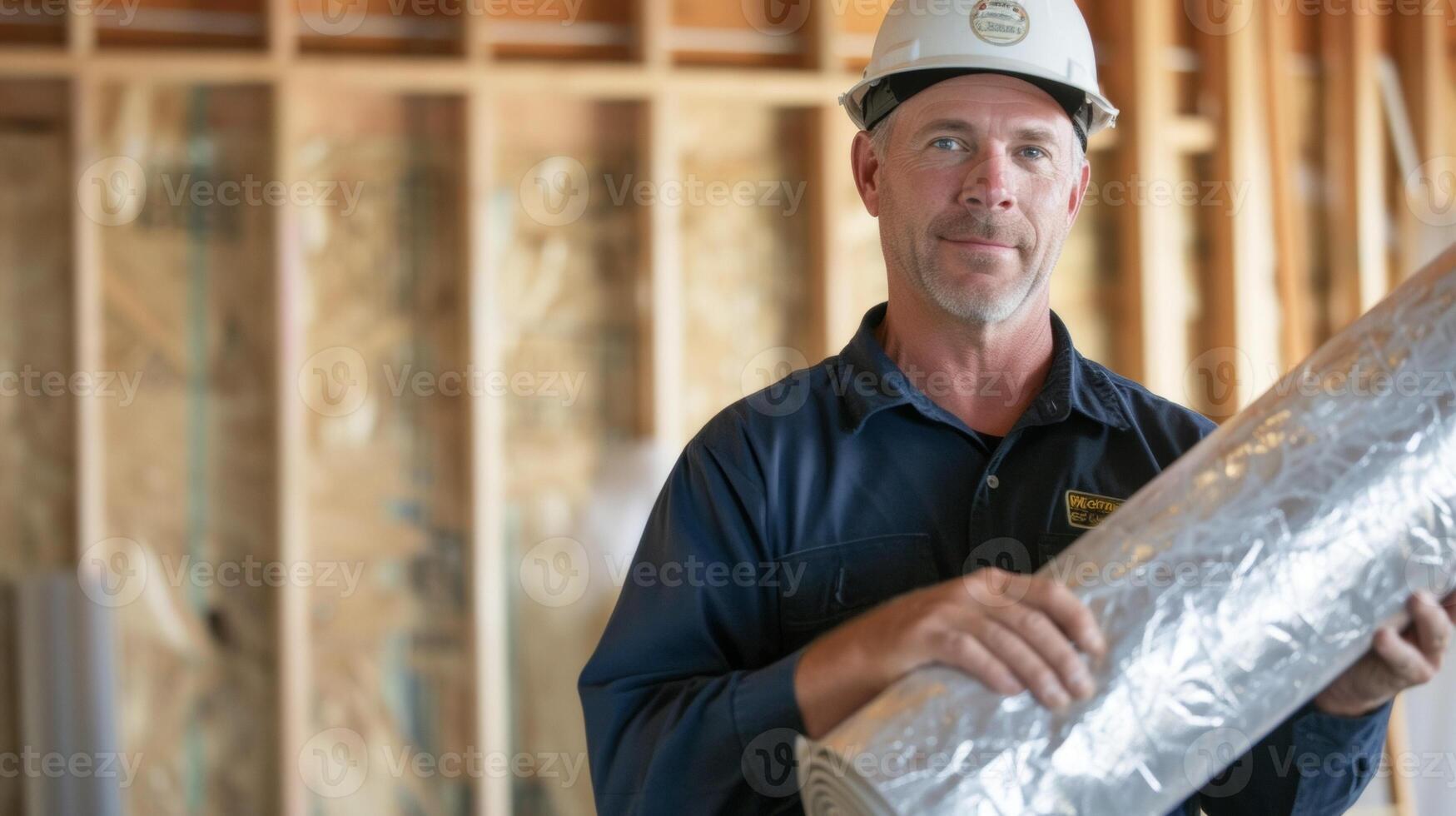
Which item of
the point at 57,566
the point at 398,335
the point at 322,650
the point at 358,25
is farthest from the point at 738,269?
the point at 57,566

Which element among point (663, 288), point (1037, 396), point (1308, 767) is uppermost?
point (663, 288)

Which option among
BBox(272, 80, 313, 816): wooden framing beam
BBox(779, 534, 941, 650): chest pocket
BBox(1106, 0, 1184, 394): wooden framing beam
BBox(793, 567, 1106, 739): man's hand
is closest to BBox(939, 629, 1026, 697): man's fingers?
BBox(793, 567, 1106, 739): man's hand

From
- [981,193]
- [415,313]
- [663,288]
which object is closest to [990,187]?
[981,193]

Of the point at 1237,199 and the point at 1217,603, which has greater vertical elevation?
the point at 1237,199

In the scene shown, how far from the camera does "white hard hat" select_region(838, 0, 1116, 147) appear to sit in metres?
1.55

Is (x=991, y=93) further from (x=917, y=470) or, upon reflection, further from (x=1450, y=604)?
(x=1450, y=604)

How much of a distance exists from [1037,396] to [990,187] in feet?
0.88

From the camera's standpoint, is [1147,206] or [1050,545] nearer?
[1050,545]

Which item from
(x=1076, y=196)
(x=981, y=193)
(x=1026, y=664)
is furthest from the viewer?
(x=1076, y=196)

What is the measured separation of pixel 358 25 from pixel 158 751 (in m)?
1.93

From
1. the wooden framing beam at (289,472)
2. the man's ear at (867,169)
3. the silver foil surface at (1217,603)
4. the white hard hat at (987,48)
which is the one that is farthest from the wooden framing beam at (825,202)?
the silver foil surface at (1217,603)

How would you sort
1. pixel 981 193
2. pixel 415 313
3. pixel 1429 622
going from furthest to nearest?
pixel 415 313
pixel 981 193
pixel 1429 622

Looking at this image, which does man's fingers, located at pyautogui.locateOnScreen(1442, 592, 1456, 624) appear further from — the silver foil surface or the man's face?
the man's face

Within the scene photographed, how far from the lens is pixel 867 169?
5.66ft
